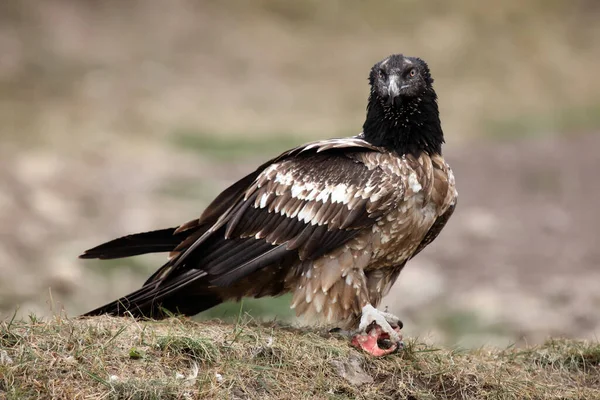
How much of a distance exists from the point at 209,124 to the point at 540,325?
10.5 m

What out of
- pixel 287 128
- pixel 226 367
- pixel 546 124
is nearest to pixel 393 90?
pixel 226 367

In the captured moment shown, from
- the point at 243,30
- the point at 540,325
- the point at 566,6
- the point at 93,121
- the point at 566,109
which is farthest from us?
the point at 566,6

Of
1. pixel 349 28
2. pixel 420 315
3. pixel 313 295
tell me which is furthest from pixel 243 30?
pixel 313 295

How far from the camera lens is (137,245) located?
24.5 feet

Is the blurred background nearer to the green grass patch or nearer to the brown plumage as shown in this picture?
the green grass patch

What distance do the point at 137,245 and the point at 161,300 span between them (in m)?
0.45

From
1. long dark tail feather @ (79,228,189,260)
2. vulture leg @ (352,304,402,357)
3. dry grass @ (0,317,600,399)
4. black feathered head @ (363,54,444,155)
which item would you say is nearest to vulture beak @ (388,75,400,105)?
black feathered head @ (363,54,444,155)

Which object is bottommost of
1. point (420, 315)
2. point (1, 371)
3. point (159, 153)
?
point (1, 371)

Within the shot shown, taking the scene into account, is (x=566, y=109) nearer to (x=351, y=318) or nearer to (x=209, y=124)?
(x=209, y=124)

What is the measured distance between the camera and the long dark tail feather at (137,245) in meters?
7.39

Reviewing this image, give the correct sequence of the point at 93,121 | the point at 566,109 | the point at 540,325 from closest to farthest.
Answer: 1. the point at 540,325
2. the point at 93,121
3. the point at 566,109

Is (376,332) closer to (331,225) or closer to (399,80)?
(331,225)

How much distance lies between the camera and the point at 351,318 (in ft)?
23.3

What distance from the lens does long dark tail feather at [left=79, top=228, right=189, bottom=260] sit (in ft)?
24.2
